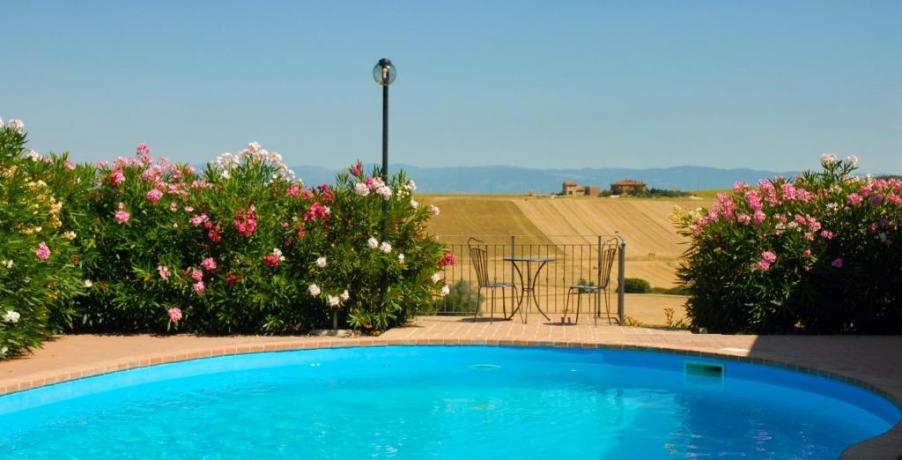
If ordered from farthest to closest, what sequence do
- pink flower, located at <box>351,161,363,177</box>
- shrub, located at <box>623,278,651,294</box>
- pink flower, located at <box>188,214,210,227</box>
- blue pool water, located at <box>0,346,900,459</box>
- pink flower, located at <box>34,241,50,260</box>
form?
shrub, located at <box>623,278,651,294</box>
pink flower, located at <box>351,161,363,177</box>
pink flower, located at <box>188,214,210,227</box>
pink flower, located at <box>34,241,50,260</box>
blue pool water, located at <box>0,346,900,459</box>

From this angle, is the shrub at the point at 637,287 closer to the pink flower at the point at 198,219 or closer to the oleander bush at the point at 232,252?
the oleander bush at the point at 232,252

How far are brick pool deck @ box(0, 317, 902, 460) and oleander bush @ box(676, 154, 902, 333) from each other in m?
0.44

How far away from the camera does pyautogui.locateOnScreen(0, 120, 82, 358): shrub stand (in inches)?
317

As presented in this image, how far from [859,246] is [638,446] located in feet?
17.3

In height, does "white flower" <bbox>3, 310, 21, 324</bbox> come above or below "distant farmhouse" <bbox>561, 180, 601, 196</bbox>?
below

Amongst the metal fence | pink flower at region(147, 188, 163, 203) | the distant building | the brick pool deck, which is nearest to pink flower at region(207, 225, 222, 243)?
pink flower at region(147, 188, 163, 203)

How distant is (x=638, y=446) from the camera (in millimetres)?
6547

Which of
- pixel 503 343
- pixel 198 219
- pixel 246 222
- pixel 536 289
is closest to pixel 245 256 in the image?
pixel 246 222

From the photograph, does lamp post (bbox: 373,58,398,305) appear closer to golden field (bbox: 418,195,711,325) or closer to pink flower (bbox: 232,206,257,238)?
pink flower (bbox: 232,206,257,238)

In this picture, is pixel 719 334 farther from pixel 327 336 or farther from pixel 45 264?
pixel 45 264

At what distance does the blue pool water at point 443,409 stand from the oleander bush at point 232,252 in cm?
102

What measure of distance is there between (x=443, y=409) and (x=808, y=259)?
5.08m

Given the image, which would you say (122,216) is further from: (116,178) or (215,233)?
(215,233)

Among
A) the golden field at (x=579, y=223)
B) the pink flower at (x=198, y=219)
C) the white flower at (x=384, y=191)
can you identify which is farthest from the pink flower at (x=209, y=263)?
the golden field at (x=579, y=223)
